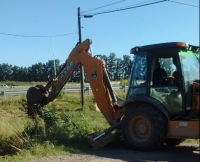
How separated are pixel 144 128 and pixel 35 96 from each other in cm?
405

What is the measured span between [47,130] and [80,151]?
1881 millimetres

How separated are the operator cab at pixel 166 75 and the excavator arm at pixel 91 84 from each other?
1.04m

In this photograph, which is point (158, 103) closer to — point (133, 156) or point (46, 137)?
point (133, 156)

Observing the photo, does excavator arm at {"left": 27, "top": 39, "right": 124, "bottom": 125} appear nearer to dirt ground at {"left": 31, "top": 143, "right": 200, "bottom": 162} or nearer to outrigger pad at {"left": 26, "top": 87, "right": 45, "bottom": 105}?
outrigger pad at {"left": 26, "top": 87, "right": 45, "bottom": 105}

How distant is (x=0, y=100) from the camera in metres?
21.0

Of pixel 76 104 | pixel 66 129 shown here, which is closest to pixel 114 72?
pixel 76 104

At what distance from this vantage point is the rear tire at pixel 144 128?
27.4 ft

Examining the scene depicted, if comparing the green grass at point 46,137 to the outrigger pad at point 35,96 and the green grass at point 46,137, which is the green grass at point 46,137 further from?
the outrigger pad at point 35,96

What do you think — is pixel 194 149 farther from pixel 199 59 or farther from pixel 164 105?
pixel 199 59

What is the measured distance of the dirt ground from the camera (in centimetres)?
778

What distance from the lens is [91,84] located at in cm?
1034

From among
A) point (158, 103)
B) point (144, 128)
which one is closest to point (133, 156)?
point (144, 128)

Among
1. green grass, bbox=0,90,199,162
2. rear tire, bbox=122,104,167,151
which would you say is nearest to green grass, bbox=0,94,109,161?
green grass, bbox=0,90,199,162

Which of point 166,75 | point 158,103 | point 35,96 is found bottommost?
point 158,103
